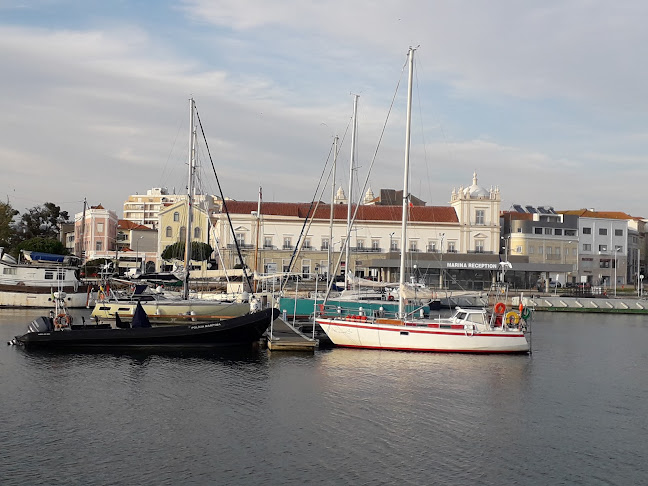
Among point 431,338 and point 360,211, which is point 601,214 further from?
point 431,338

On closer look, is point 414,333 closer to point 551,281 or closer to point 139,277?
point 139,277

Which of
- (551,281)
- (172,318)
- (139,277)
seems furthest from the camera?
(551,281)

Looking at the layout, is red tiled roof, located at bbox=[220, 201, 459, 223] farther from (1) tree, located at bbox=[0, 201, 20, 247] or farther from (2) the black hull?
(2) the black hull

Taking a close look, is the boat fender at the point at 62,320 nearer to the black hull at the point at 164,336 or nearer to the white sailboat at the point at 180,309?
the black hull at the point at 164,336

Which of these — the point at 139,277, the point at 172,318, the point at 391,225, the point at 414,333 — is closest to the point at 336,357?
the point at 414,333

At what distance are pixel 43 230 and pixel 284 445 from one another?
92.4 meters

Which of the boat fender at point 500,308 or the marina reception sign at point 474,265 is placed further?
the marina reception sign at point 474,265

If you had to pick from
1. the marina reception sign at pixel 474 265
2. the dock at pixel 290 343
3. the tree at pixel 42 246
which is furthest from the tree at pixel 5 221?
the dock at pixel 290 343

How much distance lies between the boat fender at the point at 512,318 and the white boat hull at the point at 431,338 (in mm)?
845

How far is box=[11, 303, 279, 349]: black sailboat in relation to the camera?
35594 mm

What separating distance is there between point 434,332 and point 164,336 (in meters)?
13.3

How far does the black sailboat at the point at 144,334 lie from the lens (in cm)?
3559

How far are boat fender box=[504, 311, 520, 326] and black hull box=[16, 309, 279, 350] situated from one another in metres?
12.1

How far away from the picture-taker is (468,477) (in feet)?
60.6
